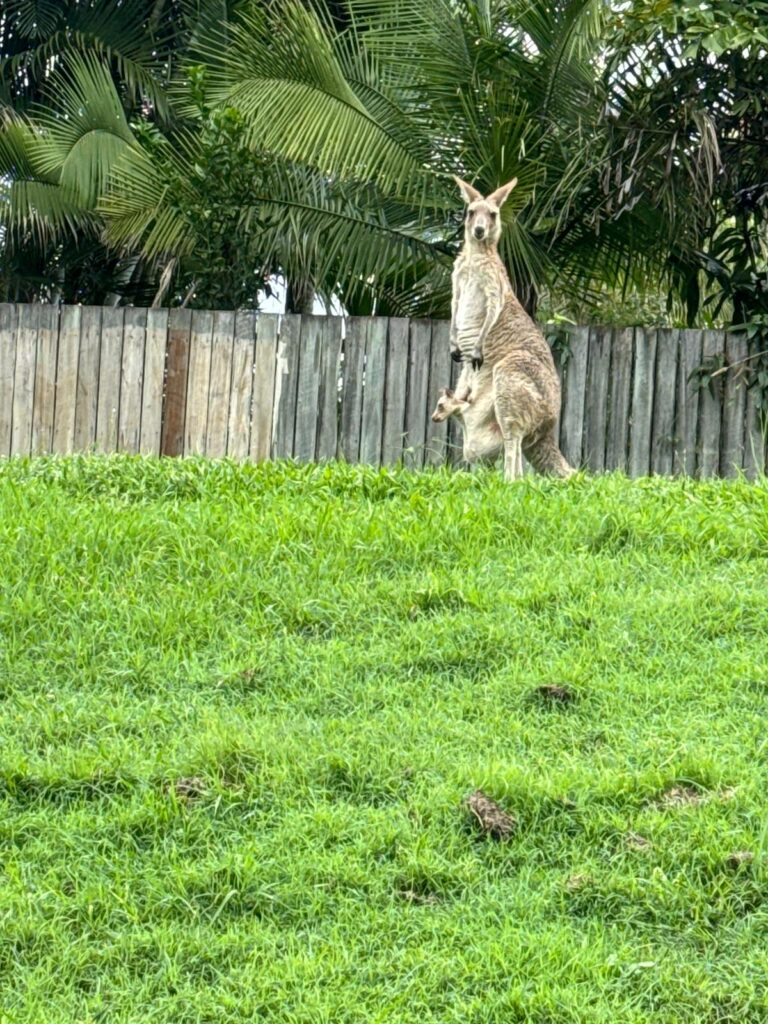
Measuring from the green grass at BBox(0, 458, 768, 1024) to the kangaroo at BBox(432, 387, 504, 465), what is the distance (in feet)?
5.19

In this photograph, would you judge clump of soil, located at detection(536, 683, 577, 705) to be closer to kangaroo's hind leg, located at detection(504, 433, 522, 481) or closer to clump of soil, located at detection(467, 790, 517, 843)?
clump of soil, located at detection(467, 790, 517, 843)

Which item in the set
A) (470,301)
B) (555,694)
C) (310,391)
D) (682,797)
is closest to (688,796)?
(682,797)

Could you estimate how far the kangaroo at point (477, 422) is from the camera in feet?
32.3

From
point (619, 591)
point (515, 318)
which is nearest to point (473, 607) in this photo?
point (619, 591)

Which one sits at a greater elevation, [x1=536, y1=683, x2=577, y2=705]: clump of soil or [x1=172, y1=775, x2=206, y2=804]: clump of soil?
[x1=536, y1=683, x2=577, y2=705]: clump of soil

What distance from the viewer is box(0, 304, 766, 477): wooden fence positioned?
11.9 metres

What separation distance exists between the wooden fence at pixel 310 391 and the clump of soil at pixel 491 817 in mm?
6778

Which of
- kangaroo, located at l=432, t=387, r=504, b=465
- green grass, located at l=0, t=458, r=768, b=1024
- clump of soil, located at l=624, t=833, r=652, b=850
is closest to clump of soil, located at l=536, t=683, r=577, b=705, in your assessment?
green grass, located at l=0, t=458, r=768, b=1024

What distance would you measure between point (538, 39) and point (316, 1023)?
10.7 metres

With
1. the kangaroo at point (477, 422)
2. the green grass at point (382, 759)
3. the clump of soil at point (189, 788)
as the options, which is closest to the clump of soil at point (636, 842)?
the green grass at point (382, 759)

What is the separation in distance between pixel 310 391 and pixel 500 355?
2.65 metres

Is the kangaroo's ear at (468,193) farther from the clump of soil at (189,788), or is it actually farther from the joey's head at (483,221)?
the clump of soil at (189,788)

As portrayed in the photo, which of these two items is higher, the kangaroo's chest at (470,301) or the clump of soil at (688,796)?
the kangaroo's chest at (470,301)

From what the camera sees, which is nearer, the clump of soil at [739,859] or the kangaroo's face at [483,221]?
the clump of soil at [739,859]
